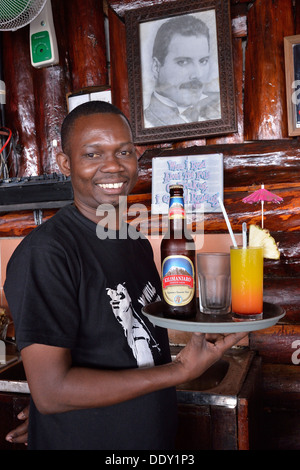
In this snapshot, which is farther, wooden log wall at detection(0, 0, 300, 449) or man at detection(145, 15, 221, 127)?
man at detection(145, 15, 221, 127)

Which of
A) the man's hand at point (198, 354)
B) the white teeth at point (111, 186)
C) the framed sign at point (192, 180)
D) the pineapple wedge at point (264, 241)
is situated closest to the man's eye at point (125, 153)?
the white teeth at point (111, 186)

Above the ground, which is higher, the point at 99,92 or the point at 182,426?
the point at 99,92

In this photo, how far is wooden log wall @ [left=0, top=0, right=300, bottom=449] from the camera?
101 inches

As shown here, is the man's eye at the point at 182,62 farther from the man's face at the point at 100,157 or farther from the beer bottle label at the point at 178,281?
the beer bottle label at the point at 178,281

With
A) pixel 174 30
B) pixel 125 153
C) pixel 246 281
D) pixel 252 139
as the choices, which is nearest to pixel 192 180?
pixel 252 139

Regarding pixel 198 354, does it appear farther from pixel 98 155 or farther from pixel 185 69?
pixel 185 69

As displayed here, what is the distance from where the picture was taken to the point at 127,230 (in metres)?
1.53

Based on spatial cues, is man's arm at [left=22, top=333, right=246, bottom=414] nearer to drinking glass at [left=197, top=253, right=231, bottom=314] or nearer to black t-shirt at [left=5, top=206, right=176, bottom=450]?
black t-shirt at [left=5, top=206, right=176, bottom=450]

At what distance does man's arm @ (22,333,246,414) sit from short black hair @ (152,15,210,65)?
2.33 m

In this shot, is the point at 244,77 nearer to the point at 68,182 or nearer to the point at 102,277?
the point at 68,182

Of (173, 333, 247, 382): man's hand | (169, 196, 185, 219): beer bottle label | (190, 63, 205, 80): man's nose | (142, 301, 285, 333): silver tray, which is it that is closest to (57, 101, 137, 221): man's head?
(169, 196, 185, 219): beer bottle label
